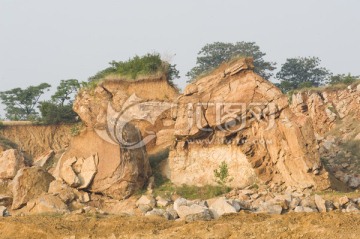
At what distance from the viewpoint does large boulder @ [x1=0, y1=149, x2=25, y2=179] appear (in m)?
21.5

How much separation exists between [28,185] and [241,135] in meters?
7.05

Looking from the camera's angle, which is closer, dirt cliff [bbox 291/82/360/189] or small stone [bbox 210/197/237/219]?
small stone [bbox 210/197/237/219]

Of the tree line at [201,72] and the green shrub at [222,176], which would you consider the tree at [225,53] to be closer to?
the tree line at [201,72]

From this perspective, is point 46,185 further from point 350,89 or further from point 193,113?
point 350,89

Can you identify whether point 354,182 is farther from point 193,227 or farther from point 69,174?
point 193,227

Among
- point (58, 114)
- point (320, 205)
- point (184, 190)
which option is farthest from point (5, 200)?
point (58, 114)

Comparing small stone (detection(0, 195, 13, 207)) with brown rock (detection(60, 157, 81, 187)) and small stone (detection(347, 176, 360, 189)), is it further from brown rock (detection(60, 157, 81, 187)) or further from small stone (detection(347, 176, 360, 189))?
small stone (detection(347, 176, 360, 189))

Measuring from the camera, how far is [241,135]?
66.6 feet

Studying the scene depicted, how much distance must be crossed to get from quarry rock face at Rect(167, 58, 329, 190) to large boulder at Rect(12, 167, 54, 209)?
4277 mm

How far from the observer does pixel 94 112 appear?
21.3 m

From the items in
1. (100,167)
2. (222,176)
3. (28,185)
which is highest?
(100,167)

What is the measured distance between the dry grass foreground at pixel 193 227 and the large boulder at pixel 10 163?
7261 millimetres

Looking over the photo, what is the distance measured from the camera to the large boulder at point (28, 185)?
63.4 feet

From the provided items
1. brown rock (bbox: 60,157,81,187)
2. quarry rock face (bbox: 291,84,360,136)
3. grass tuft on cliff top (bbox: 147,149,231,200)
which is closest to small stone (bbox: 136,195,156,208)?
grass tuft on cliff top (bbox: 147,149,231,200)
